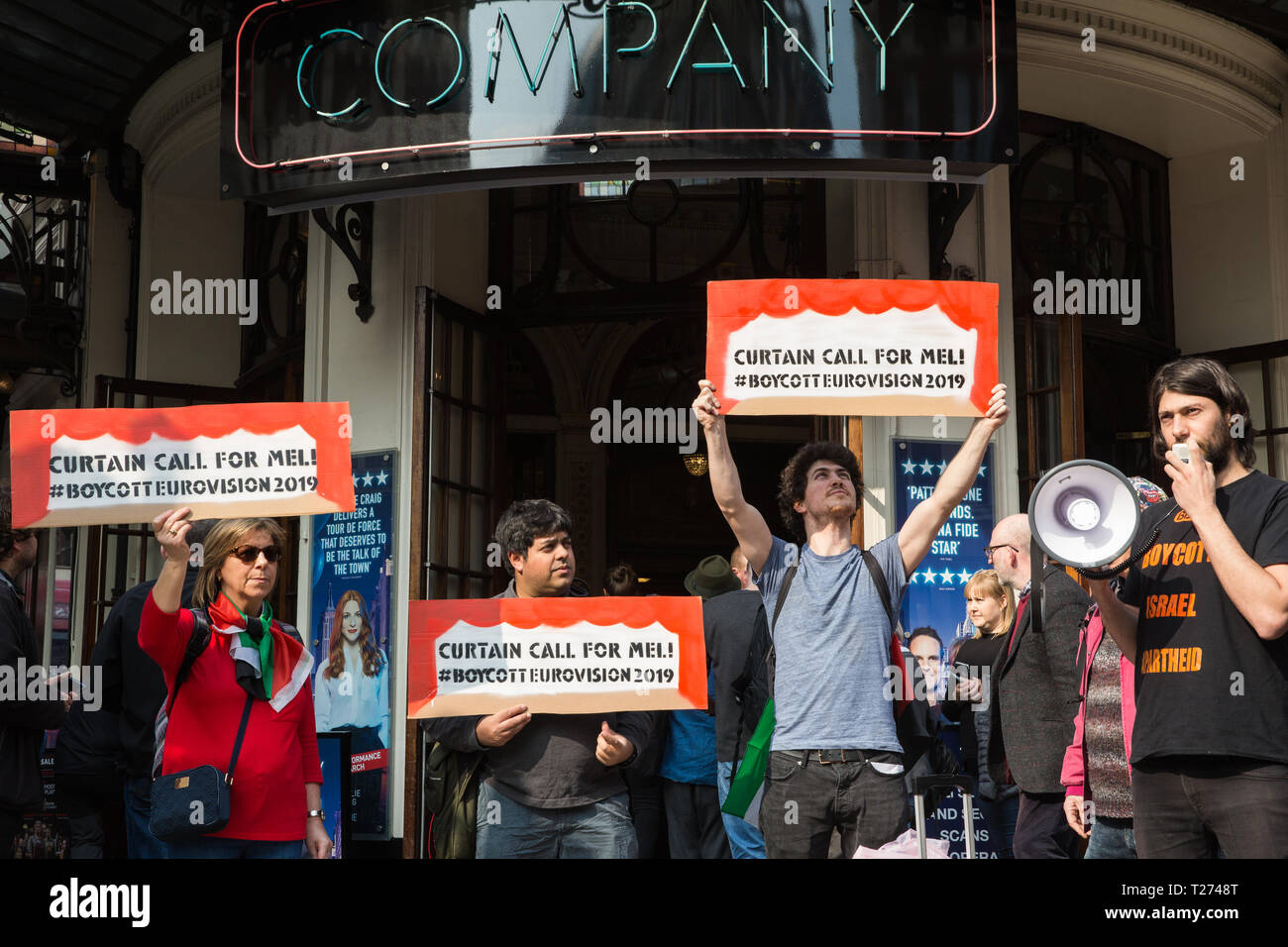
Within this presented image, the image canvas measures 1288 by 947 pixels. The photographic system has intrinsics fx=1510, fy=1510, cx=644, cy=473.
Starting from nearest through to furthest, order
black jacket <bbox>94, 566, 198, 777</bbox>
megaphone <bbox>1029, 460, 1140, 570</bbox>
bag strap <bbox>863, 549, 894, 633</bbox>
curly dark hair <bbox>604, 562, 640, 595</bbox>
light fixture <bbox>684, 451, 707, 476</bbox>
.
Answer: megaphone <bbox>1029, 460, 1140, 570</bbox> < bag strap <bbox>863, 549, 894, 633</bbox> < black jacket <bbox>94, 566, 198, 777</bbox> < curly dark hair <bbox>604, 562, 640, 595</bbox> < light fixture <bbox>684, 451, 707, 476</bbox>

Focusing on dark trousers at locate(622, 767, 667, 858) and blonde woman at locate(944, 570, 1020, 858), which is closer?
blonde woman at locate(944, 570, 1020, 858)

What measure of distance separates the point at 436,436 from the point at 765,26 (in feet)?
9.84

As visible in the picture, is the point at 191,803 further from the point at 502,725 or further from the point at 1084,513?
the point at 1084,513

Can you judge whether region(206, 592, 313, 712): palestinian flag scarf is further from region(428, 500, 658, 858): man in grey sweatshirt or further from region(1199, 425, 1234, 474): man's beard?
region(1199, 425, 1234, 474): man's beard

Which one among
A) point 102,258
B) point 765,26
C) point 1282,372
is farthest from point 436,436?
point 1282,372

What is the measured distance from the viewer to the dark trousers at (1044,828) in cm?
536

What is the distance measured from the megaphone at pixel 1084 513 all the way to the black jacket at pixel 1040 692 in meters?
1.47

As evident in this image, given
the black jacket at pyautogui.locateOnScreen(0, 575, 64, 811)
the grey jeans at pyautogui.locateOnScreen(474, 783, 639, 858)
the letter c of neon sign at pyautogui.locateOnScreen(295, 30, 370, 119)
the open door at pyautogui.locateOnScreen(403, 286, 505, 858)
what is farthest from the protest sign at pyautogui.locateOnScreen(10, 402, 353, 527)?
the open door at pyautogui.locateOnScreen(403, 286, 505, 858)

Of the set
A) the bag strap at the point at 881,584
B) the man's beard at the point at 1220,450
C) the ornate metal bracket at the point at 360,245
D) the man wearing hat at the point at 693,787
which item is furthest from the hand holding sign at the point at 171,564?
the ornate metal bracket at the point at 360,245

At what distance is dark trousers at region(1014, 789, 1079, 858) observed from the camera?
5363 mm

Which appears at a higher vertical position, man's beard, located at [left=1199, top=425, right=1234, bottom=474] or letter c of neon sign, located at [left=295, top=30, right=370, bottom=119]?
letter c of neon sign, located at [left=295, top=30, right=370, bottom=119]

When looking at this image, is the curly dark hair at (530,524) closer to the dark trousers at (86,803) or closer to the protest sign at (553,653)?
the protest sign at (553,653)

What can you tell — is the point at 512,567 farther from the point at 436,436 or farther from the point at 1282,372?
the point at 1282,372

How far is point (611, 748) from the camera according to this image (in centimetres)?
462
